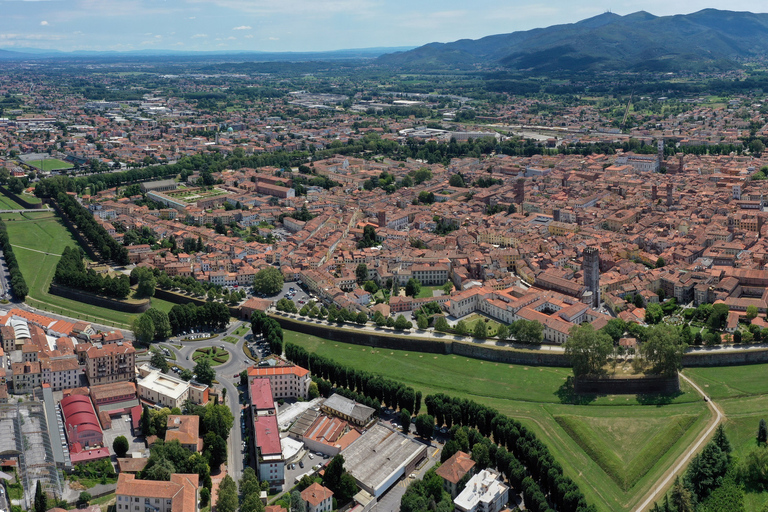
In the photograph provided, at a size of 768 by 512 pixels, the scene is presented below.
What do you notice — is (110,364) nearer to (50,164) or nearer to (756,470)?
(756,470)

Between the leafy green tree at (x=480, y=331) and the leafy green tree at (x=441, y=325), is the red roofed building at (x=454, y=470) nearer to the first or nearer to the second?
the leafy green tree at (x=480, y=331)

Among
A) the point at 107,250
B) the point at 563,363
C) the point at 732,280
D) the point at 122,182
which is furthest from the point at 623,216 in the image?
the point at 122,182

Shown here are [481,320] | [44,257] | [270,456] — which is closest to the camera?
[270,456]

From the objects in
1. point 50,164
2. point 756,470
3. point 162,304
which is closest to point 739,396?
point 756,470

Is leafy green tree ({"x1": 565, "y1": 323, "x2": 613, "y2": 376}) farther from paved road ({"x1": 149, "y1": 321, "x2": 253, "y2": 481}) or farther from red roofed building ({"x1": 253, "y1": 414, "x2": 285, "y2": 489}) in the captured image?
paved road ({"x1": 149, "y1": 321, "x2": 253, "y2": 481})

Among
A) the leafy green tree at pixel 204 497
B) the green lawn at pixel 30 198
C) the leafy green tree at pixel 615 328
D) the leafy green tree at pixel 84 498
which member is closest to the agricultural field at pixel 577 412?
the leafy green tree at pixel 615 328

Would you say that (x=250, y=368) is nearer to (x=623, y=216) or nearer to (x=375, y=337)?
(x=375, y=337)

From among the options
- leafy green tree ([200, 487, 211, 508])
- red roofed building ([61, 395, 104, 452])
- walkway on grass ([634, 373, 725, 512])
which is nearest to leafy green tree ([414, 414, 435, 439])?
walkway on grass ([634, 373, 725, 512])
